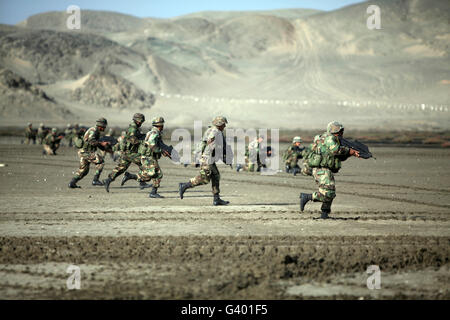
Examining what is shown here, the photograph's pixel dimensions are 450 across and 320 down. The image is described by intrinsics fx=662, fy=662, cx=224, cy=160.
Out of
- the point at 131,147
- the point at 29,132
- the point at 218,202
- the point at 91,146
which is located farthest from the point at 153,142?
the point at 29,132

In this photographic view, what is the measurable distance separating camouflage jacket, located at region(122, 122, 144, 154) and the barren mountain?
53.3 m

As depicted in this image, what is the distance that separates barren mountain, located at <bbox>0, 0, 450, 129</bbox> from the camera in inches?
3211

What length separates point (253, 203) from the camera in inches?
618

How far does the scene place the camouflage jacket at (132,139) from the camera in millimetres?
17078

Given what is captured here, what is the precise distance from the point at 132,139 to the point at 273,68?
89.2 meters

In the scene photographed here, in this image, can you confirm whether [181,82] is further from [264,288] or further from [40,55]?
[264,288]

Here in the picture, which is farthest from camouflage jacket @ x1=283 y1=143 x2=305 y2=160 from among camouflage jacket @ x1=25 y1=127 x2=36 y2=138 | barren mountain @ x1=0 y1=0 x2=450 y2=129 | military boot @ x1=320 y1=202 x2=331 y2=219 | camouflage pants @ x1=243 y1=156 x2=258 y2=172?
barren mountain @ x1=0 y1=0 x2=450 y2=129

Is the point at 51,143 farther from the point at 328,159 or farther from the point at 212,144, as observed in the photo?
the point at 328,159

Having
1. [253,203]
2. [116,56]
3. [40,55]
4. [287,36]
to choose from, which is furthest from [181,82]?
[253,203]

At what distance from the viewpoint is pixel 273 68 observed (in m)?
105

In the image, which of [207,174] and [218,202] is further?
[218,202]

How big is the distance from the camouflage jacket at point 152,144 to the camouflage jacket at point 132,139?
1.05 meters

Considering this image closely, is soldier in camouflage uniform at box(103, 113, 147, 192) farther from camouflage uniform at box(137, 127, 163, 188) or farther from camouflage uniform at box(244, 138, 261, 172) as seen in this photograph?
camouflage uniform at box(244, 138, 261, 172)
